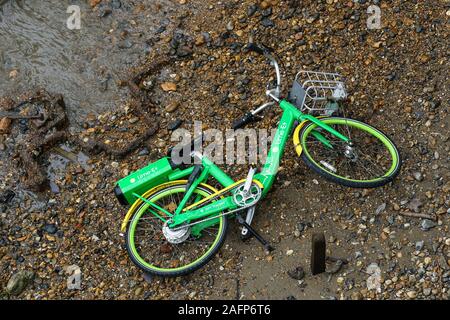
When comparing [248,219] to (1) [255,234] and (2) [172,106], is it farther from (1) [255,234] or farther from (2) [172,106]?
(2) [172,106]

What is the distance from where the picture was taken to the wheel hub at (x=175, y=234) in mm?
5711

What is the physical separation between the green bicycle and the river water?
1.87m

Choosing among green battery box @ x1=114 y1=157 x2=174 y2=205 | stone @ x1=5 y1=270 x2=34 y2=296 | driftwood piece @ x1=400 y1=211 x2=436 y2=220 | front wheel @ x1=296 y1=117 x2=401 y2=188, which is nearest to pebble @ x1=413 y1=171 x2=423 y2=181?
front wheel @ x1=296 y1=117 x2=401 y2=188

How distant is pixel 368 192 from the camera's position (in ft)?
19.9

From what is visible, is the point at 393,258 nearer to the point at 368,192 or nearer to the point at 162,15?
the point at 368,192

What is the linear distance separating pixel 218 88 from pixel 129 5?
6.93ft

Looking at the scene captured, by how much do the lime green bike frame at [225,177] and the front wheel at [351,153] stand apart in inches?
6.0

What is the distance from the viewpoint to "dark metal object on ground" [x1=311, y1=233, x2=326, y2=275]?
5.31 meters

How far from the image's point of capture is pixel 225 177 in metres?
5.85

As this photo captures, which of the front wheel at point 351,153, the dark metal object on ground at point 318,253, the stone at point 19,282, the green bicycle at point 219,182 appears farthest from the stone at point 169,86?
the dark metal object on ground at point 318,253

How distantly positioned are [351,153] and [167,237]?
213cm

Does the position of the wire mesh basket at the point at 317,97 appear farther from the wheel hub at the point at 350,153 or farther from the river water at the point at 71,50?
the river water at the point at 71,50

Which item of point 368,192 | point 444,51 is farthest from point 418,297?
A: point 444,51

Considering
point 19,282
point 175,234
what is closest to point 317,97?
point 175,234
